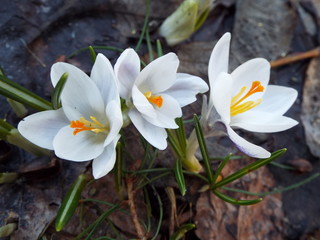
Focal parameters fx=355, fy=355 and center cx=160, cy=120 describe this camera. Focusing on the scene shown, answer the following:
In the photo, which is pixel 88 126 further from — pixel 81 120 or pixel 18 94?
pixel 18 94

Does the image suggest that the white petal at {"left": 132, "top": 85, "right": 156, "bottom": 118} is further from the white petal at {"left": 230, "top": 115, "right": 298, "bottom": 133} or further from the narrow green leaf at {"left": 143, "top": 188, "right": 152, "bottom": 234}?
the narrow green leaf at {"left": 143, "top": 188, "right": 152, "bottom": 234}

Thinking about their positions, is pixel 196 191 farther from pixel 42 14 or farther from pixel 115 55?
pixel 42 14

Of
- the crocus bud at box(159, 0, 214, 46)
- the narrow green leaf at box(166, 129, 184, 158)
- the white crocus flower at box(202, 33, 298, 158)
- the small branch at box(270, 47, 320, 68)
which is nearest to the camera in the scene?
the white crocus flower at box(202, 33, 298, 158)

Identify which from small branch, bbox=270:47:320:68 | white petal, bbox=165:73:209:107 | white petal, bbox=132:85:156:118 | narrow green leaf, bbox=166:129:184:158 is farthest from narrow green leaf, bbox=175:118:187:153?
small branch, bbox=270:47:320:68

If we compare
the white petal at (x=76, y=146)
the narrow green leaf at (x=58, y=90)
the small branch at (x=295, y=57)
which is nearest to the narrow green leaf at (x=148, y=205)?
the white petal at (x=76, y=146)

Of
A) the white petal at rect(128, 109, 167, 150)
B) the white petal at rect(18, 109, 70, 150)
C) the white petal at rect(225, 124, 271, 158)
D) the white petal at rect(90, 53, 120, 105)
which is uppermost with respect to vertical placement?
the white petal at rect(90, 53, 120, 105)

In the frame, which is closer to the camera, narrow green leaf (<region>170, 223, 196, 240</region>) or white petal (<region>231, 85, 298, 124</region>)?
white petal (<region>231, 85, 298, 124</region>)

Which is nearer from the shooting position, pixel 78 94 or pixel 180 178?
pixel 78 94

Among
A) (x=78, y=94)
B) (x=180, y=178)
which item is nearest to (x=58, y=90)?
(x=78, y=94)
